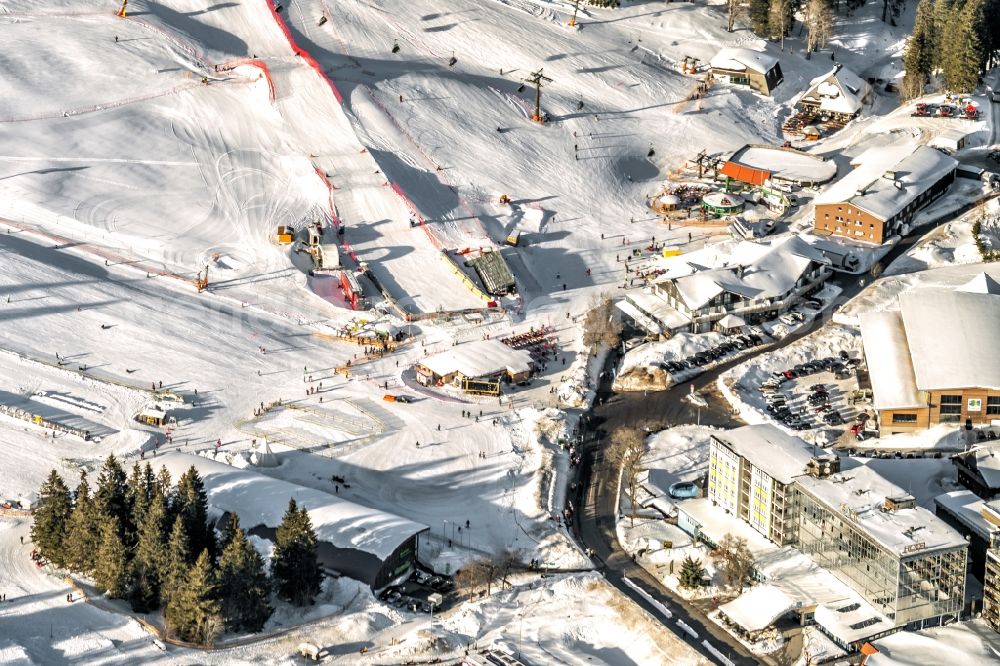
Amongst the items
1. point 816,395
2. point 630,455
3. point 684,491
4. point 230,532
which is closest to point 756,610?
point 684,491

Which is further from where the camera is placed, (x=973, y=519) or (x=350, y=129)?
(x=350, y=129)

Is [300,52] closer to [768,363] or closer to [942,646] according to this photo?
[768,363]

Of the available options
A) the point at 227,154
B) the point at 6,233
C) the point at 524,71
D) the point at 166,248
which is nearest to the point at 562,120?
the point at 524,71

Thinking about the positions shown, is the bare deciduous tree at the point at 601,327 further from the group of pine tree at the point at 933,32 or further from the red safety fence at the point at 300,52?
the group of pine tree at the point at 933,32

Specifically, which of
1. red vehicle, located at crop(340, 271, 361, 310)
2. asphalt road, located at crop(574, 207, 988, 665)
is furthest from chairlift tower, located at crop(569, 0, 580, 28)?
red vehicle, located at crop(340, 271, 361, 310)

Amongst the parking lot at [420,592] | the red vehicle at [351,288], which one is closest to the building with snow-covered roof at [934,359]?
the parking lot at [420,592]

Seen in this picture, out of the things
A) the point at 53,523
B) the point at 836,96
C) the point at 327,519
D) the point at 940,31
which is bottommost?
the point at 327,519

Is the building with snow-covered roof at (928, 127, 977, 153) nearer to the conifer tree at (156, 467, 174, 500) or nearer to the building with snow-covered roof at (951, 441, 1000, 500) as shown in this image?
the building with snow-covered roof at (951, 441, 1000, 500)
